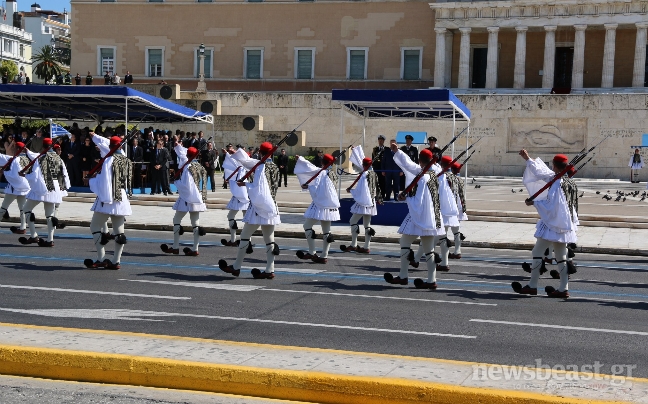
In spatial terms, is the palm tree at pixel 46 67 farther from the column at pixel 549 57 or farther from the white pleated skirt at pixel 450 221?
the white pleated skirt at pixel 450 221

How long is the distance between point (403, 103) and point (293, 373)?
1862cm

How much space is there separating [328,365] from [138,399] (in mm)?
1621

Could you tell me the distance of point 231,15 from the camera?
7012 cm

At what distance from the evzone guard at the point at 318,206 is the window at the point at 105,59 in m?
57.6

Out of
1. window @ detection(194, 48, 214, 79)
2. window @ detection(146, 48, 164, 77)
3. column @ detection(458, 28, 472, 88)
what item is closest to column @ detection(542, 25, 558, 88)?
column @ detection(458, 28, 472, 88)

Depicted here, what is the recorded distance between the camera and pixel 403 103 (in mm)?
26016

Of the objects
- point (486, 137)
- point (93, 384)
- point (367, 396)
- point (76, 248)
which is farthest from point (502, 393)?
point (486, 137)

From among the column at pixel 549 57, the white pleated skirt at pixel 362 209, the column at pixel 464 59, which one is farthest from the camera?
the column at pixel 464 59

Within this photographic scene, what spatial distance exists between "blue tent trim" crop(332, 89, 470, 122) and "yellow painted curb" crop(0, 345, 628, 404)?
55.1 ft

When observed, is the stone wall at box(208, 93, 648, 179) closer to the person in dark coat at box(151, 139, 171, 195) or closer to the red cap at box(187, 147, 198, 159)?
the person in dark coat at box(151, 139, 171, 195)

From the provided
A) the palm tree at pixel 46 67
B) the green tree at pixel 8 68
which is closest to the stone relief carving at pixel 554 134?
the green tree at pixel 8 68

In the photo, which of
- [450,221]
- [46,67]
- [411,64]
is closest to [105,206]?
[450,221]

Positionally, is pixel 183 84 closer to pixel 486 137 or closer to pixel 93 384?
pixel 486 137

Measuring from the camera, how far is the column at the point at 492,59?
64.8m
